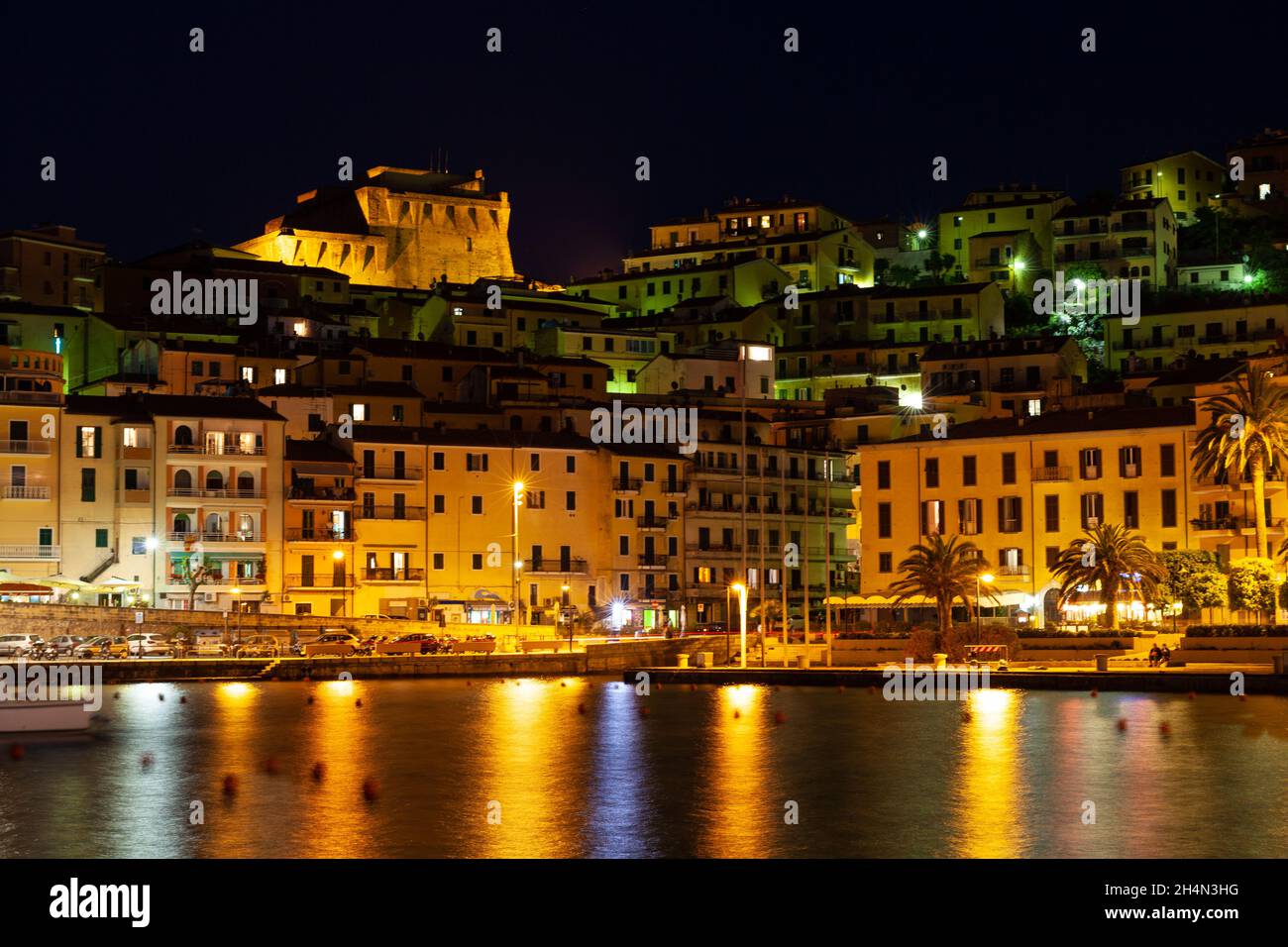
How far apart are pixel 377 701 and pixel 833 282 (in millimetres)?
79968

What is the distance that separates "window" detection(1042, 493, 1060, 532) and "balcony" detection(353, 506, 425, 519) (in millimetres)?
30035

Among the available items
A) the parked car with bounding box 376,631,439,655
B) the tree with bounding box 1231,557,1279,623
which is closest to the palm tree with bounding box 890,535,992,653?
the tree with bounding box 1231,557,1279,623

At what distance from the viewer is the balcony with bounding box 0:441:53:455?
270 ft

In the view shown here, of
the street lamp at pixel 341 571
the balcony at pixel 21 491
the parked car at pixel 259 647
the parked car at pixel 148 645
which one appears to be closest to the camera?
the parked car at pixel 148 645

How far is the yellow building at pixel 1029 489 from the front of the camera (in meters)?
81.6

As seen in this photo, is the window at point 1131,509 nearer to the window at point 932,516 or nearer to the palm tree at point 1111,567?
the palm tree at point 1111,567

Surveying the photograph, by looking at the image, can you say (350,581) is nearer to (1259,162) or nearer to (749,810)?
(749,810)

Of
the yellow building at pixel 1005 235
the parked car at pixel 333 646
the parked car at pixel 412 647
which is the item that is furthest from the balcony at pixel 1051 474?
the yellow building at pixel 1005 235

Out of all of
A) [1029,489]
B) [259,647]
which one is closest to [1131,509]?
[1029,489]

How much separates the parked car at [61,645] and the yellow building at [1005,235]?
7730 centimetres

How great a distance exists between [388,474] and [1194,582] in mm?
38843

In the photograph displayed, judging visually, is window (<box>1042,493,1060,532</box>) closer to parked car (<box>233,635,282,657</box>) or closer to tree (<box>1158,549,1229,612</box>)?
tree (<box>1158,549,1229,612</box>)

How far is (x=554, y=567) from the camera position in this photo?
94875 mm

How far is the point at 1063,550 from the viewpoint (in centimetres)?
7994
